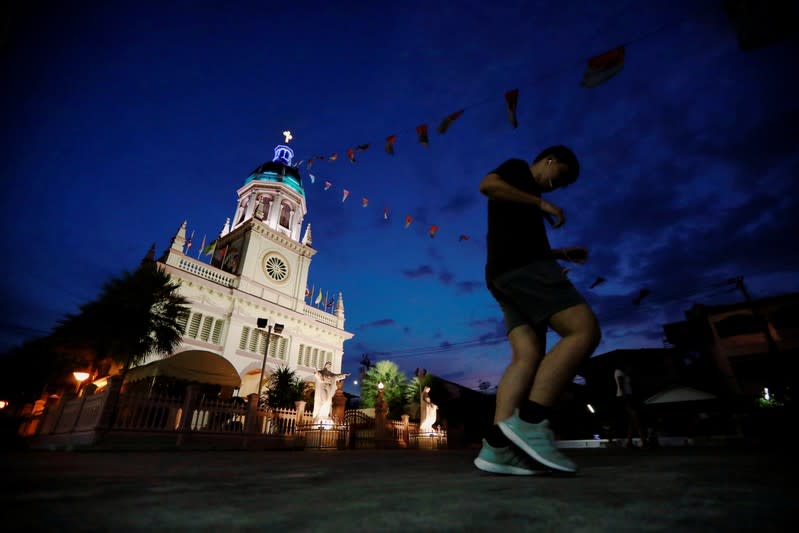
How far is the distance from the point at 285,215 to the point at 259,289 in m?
7.93

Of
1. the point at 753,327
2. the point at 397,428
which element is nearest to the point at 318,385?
the point at 397,428

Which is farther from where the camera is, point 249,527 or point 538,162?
point 538,162

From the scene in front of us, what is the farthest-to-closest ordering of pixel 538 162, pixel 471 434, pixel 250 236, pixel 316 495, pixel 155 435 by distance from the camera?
pixel 250 236 → pixel 471 434 → pixel 155 435 → pixel 538 162 → pixel 316 495

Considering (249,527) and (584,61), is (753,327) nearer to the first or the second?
(584,61)

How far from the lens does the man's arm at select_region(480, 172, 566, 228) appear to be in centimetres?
215

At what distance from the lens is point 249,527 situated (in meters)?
0.68

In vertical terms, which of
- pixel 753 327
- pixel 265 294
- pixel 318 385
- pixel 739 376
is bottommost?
pixel 318 385

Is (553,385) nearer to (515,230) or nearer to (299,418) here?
(515,230)

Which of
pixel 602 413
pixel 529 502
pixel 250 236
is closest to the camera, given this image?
pixel 529 502

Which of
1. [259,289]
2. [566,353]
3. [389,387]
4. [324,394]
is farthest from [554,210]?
[259,289]

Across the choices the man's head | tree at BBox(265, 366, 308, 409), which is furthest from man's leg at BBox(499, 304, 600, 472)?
tree at BBox(265, 366, 308, 409)

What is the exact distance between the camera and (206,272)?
73.4 ft

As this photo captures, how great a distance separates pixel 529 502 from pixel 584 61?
300 inches

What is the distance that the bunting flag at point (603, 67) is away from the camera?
19.9ft
